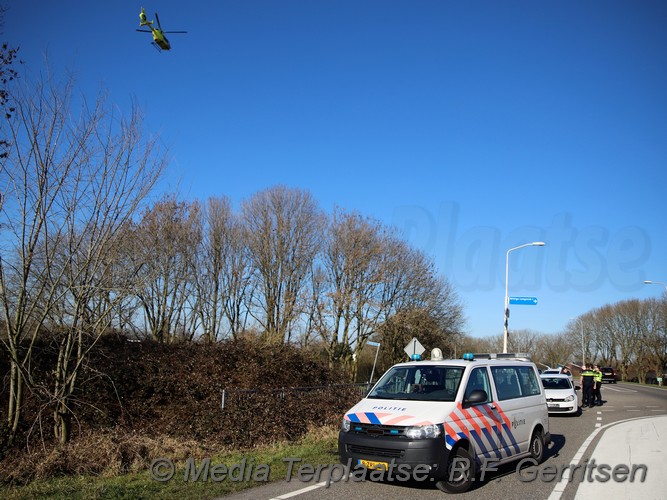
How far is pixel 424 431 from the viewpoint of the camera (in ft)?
24.2

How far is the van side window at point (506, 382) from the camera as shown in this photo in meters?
9.23

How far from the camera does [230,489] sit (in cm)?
768

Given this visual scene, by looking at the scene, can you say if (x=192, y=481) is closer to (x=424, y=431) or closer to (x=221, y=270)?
(x=424, y=431)

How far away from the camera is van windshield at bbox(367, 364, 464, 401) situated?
8367 millimetres

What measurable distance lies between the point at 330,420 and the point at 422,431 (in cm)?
813

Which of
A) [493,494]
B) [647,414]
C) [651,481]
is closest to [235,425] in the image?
[493,494]

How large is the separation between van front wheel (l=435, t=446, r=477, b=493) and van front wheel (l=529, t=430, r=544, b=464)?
2655 millimetres

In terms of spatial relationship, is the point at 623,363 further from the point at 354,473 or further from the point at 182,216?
the point at 354,473

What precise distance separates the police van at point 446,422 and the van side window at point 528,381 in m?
0.04

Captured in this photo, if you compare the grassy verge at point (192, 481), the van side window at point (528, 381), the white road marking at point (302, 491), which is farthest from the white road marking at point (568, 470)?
the grassy verge at point (192, 481)

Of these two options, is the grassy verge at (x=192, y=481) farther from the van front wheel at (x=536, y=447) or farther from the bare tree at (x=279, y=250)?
the bare tree at (x=279, y=250)

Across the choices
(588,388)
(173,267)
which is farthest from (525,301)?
(173,267)

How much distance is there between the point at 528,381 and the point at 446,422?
3.62 meters

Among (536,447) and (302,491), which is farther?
(536,447)
